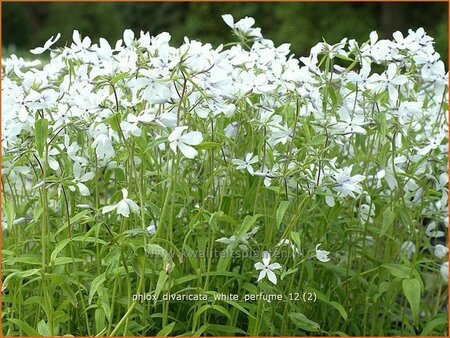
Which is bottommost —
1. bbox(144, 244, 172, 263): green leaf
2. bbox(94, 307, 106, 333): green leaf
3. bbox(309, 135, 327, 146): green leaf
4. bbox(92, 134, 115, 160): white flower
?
bbox(94, 307, 106, 333): green leaf

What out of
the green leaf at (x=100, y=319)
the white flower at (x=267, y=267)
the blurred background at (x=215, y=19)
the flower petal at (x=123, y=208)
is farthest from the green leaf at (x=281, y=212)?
the blurred background at (x=215, y=19)

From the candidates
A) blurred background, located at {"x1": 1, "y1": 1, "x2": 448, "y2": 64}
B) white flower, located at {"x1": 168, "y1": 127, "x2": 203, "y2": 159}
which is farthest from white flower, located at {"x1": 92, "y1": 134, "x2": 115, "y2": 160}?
blurred background, located at {"x1": 1, "y1": 1, "x2": 448, "y2": 64}

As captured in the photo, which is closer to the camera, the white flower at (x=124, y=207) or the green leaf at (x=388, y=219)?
Answer: the white flower at (x=124, y=207)

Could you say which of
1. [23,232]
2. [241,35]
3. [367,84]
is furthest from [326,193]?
[23,232]

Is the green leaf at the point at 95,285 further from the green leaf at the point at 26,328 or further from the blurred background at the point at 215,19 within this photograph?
the blurred background at the point at 215,19

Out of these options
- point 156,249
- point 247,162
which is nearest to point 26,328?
point 156,249

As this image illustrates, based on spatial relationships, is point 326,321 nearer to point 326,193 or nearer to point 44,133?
point 326,193

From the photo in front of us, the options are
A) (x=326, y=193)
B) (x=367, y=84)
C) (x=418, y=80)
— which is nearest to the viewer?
(x=326, y=193)

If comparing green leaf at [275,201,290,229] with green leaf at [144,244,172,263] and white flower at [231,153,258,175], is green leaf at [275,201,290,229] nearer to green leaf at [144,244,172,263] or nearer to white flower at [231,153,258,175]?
white flower at [231,153,258,175]
